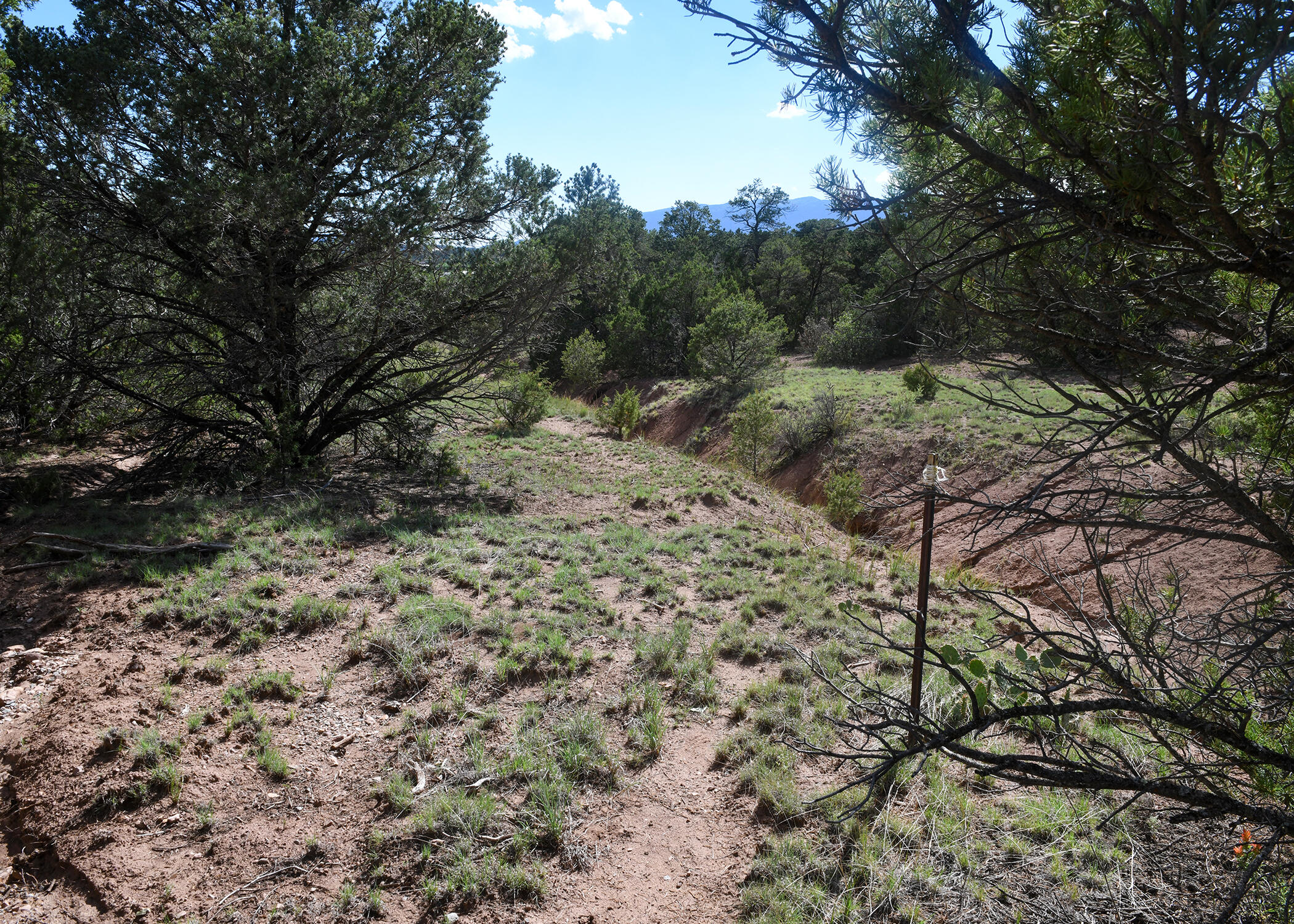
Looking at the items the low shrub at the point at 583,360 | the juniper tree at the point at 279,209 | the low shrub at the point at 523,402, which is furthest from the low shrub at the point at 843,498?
the low shrub at the point at 583,360

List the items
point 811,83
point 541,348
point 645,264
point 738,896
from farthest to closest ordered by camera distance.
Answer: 1. point 645,264
2. point 541,348
3. point 738,896
4. point 811,83

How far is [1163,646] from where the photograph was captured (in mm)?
1722

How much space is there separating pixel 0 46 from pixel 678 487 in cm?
838

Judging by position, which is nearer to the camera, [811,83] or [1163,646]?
[1163,646]

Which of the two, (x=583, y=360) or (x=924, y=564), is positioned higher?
(x=583, y=360)

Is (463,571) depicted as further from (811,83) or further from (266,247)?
(811,83)

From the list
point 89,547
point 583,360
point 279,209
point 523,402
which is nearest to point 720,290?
point 583,360

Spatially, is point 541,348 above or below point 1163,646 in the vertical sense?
above

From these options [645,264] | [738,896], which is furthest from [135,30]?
[645,264]

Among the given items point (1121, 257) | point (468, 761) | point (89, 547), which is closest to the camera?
point (1121, 257)

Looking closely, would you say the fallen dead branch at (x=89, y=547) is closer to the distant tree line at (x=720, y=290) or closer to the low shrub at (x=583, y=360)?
the distant tree line at (x=720, y=290)

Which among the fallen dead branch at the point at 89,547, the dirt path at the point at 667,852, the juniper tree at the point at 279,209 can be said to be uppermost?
the juniper tree at the point at 279,209

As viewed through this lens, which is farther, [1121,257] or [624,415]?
[624,415]

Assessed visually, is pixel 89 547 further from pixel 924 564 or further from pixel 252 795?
pixel 924 564
